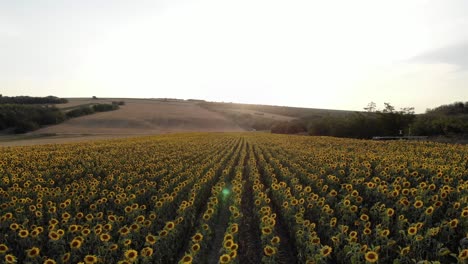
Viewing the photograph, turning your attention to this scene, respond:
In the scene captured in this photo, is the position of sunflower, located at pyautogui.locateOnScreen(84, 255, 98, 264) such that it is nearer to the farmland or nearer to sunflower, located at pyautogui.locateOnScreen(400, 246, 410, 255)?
the farmland

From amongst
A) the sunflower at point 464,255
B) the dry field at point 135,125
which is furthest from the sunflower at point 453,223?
the dry field at point 135,125

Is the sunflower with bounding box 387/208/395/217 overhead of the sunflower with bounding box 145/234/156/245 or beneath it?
overhead

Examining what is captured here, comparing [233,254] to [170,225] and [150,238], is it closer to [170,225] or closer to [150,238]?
[150,238]

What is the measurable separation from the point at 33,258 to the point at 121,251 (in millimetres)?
1529

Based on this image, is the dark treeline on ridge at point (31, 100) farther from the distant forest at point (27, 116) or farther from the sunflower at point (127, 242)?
the sunflower at point (127, 242)

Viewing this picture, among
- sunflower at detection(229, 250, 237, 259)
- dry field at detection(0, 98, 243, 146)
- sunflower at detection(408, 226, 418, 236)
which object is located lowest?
dry field at detection(0, 98, 243, 146)

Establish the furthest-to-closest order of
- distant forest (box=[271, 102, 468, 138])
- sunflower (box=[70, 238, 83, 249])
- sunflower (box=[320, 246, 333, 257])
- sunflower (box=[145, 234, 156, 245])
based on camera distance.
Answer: distant forest (box=[271, 102, 468, 138]) < sunflower (box=[145, 234, 156, 245]) < sunflower (box=[70, 238, 83, 249]) < sunflower (box=[320, 246, 333, 257])

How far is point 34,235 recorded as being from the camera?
23.3 feet

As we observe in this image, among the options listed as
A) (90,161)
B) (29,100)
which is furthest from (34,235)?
(29,100)

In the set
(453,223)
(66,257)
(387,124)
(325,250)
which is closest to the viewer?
(325,250)

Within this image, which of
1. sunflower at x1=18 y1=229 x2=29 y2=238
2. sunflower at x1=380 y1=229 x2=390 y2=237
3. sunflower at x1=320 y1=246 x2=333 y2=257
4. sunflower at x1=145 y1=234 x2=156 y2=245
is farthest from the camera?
sunflower at x1=18 y1=229 x2=29 y2=238

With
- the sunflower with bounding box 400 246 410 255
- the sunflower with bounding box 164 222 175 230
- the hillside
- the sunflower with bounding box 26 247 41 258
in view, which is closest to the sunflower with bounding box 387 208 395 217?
the sunflower with bounding box 400 246 410 255

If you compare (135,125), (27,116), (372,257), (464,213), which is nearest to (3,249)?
(372,257)

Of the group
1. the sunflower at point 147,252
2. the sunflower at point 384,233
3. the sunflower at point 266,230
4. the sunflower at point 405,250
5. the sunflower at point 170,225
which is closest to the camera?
the sunflower at point 405,250
